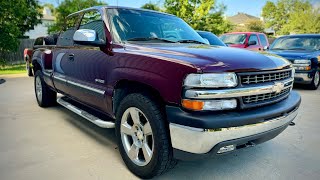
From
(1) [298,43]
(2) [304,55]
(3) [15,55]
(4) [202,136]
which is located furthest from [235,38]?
(3) [15,55]

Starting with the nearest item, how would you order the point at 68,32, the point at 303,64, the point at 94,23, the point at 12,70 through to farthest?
the point at 94,23, the point at 68,32, the point at 303,64, the point at 12,70

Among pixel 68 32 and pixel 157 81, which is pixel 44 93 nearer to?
pixel 68 32

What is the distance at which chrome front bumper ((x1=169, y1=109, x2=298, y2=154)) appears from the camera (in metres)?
2.35

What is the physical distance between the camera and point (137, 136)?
2.99m

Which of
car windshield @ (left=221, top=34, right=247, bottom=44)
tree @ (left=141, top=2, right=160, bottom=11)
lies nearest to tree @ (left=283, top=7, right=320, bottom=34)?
tree @ (left=141, top=2, right=160, bottom=11)

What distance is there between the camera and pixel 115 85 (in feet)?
10.7

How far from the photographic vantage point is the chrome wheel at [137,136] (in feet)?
9.32

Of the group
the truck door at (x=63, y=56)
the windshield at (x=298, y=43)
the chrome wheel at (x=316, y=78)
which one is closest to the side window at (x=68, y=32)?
Result: the truck door at (x=63, y=56)

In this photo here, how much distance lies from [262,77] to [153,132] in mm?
1153

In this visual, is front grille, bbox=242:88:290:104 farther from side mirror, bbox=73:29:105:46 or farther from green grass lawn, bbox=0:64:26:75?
green grass lawn, bbox=0:64:26:75

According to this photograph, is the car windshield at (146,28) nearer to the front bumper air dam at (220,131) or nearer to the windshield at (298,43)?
the front bumper air dam at (220,131)

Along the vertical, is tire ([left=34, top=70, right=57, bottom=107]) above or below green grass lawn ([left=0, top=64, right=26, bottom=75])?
above

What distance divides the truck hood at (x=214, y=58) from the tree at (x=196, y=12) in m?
20.7

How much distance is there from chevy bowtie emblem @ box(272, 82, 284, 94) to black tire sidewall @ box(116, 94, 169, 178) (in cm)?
117
